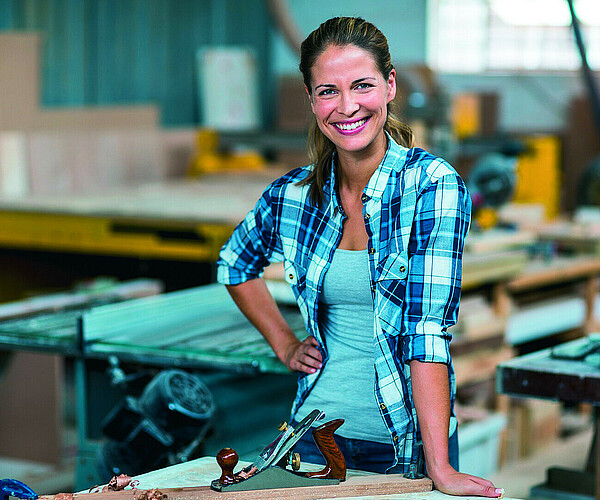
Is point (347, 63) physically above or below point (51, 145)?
above

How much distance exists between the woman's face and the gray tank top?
18 centimetres

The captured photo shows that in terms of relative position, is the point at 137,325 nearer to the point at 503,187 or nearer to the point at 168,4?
the point at 503,187

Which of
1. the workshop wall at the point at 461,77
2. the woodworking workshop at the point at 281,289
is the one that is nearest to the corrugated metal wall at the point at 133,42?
the woodworking workshop at the point at 281,289

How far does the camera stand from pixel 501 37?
9.44m

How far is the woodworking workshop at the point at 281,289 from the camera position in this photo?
4.56ft

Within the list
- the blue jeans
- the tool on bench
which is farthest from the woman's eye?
the tool on bench

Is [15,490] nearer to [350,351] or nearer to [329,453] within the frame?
[329,453]

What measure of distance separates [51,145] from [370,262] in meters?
4.01

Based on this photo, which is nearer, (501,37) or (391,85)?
(391,85)

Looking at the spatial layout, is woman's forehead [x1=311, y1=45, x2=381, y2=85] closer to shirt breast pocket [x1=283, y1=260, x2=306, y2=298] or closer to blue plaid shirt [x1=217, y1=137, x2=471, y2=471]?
blue plaid shirt [x1=217, y1=137, x2=471, y2=471]

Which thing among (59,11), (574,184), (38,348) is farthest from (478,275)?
(574,184)

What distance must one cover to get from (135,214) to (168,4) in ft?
12.3

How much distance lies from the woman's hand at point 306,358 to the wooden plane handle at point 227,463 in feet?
1.07

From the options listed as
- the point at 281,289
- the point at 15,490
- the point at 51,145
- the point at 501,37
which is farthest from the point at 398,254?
the point at 501,37
